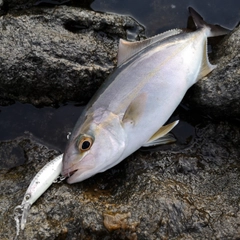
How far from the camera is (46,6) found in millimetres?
4031

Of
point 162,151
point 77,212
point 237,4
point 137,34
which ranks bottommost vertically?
point 77,212

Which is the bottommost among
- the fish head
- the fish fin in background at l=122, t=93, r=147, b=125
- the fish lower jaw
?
the fish lower jaw

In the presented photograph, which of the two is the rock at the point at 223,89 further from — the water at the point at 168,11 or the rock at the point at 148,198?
the water at the point at 168,11

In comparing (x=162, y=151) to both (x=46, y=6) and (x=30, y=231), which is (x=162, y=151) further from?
(x=46, y=6)

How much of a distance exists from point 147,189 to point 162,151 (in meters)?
0.55

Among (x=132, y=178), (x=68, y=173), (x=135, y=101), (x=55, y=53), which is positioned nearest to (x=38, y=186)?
(x=68, y=173)

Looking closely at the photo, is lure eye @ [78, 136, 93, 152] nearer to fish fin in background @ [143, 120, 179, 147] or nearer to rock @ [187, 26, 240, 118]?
fish fin in background @ [143, 120, 179, 147]

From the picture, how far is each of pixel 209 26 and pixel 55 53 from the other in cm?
168

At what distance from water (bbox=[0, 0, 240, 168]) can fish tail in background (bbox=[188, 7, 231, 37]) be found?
0.69 ft

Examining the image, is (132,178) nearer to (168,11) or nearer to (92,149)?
(92,149)

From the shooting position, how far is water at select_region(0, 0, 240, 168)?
3842 mm

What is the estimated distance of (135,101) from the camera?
3.26 m

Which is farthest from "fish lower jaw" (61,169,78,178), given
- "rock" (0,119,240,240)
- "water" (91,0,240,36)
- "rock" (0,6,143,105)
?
"water" (91,0,240,36)

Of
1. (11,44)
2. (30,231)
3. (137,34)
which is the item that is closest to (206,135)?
(137,34)
